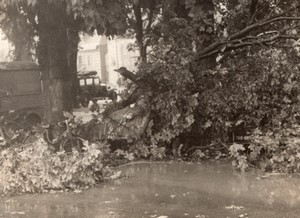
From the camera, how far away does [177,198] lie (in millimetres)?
7484

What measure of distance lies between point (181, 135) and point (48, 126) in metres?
3.25

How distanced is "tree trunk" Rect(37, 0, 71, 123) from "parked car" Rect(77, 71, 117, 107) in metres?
14.9

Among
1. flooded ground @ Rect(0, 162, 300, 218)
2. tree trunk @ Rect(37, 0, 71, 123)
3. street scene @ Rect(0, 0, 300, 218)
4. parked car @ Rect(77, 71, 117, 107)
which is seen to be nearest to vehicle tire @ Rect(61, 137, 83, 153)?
street scene @ Rect(0, 0, 300, 218)

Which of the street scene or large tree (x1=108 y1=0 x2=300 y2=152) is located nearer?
the street scene

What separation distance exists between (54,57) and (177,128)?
178 inches

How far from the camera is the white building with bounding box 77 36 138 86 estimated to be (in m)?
48.2

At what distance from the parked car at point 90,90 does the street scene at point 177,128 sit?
15222 millimetres

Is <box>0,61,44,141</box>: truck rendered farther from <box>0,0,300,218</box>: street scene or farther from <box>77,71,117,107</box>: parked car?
<box>77,71,117,107</box>: parked car

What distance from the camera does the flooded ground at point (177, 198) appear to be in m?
6.65

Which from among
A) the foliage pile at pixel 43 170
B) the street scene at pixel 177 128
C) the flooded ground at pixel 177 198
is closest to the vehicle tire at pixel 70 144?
the street scene at pixel 177 128

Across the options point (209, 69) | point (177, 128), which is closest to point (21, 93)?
point (177, 128)

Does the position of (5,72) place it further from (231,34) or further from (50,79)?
(231,34)

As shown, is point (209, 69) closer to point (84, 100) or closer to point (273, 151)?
point (273, 151)

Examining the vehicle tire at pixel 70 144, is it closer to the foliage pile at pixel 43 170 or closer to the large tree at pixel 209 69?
the foliage pile at pixel 43 170
